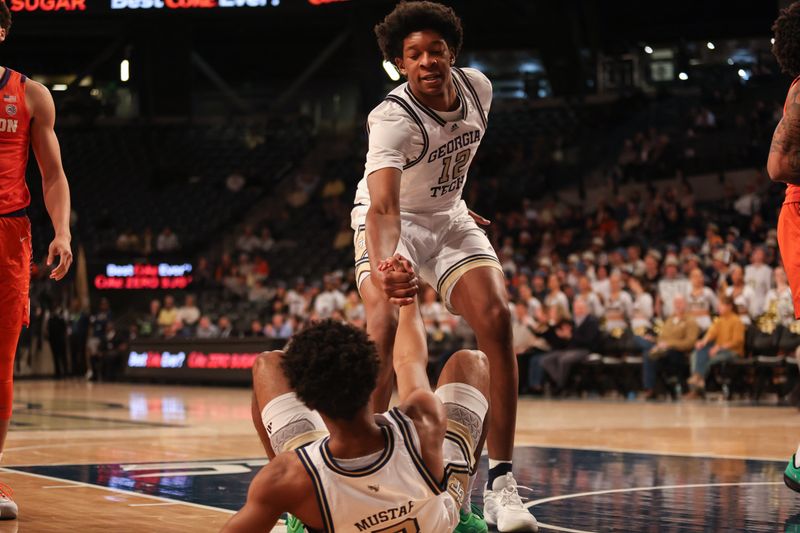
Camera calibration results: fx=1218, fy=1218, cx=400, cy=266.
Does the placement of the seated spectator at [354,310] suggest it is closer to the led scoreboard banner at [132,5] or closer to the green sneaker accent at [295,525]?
the led scoreboard banner at [132,5]

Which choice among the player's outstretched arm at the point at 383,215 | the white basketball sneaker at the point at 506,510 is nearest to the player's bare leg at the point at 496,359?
the white basketball sneaker at the point at 506,510

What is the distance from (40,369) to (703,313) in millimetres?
15142

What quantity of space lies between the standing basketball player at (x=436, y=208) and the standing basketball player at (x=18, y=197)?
1.41 metres

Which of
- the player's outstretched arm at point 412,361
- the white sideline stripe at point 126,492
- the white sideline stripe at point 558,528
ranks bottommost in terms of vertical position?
the white sideline stripe at point 126,492

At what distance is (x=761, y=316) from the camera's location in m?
14.3

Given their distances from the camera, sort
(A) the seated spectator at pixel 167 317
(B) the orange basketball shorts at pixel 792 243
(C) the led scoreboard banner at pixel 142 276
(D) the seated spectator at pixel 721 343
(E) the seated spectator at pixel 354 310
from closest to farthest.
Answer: (B) the orange basketball shorts at pixel 792 243 < (D) the seated spectator at pixel 721 343 < (E) the seated spectator at pixel 354 310 < (A) the seated spectator at pixel 167 317 < (C) the led scoreboard banner at pixel 142 276

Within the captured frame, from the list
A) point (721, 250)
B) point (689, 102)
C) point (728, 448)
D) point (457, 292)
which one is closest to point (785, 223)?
point (457, 292)

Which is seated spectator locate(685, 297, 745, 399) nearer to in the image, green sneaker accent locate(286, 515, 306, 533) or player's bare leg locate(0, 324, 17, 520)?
player's bare leg locate(0, 324, 17, 520)

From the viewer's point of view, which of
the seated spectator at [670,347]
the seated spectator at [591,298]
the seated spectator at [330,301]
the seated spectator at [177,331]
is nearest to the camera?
the seated spectator at [670,347]

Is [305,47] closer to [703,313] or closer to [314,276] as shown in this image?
[314,276]

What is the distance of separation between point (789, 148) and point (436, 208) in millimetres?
1547

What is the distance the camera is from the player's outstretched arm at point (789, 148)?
518 centimetres

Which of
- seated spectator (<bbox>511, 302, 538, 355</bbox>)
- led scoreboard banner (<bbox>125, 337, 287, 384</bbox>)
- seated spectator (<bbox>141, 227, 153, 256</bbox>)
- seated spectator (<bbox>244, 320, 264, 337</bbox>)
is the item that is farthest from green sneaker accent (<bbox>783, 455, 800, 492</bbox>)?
seated spectator (<bbox>141, 227, 153, 256</bbox>)

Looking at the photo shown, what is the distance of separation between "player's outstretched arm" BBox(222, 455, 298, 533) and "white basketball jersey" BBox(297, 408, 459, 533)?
78mm
